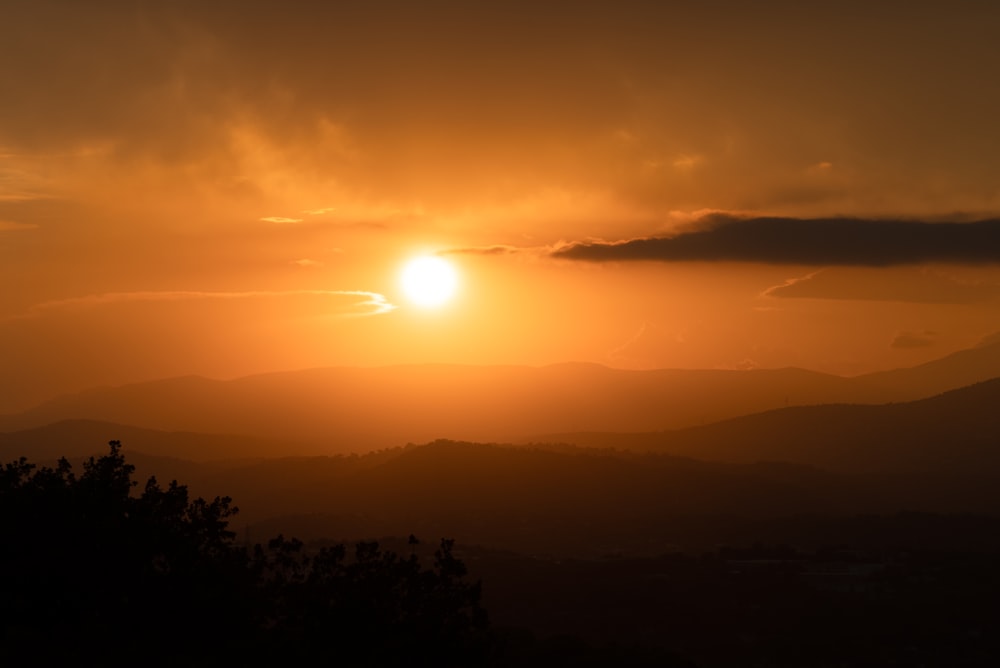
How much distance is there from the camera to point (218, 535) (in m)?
58.9

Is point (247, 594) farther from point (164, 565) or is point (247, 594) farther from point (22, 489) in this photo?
point (22, 489)

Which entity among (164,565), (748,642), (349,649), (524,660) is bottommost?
(748,642)

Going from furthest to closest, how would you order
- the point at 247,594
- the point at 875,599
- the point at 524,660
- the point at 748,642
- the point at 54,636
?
the point at 875,599 → the point at 748,642 → the point at 524,660 → the point at 247,594 → the point at 54,636

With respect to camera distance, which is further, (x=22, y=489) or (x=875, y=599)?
(x=875, y=599)

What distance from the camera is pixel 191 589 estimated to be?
5478 cm

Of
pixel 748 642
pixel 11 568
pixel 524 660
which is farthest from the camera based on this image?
pixel 748 642

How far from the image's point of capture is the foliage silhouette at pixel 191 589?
52219mm

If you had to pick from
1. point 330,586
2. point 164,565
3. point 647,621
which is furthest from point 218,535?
point 647,621

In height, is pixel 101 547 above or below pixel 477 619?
above

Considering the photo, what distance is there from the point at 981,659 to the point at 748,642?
3464 cm

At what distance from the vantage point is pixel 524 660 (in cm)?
11106

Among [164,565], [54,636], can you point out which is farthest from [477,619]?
[54,636]

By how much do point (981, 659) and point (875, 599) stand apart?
3473 cm

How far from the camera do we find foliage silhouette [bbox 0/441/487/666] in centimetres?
5222
